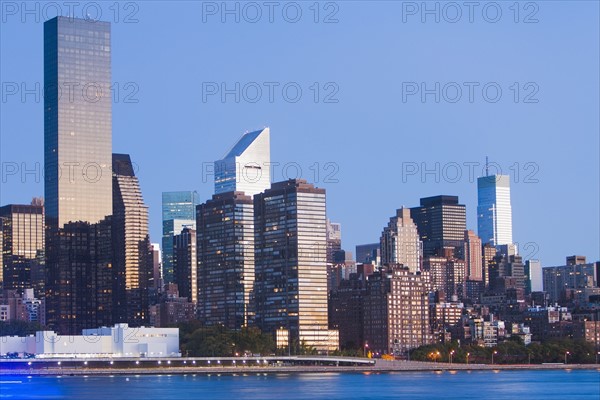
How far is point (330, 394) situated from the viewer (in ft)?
588

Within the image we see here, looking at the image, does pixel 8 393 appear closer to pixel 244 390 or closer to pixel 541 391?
pixel 244 390

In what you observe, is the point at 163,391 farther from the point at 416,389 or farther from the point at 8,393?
the point at 416,389

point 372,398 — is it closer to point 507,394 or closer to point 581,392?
point 507,394

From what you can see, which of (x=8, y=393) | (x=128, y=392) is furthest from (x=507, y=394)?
(x=8, y=393)

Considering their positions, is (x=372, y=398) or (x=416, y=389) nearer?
(x=372, y=398)

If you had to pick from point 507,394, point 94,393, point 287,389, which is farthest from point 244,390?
point 507,394

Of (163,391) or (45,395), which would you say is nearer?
(45,395)

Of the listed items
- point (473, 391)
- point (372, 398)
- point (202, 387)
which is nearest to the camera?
point (372, 398)

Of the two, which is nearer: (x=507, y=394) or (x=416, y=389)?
(x=507, y=394)

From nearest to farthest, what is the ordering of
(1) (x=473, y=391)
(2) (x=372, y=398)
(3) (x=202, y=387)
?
(2) (x=372, y=398) < (1) (x=473, y=391) < (3) (x=202, y=387)

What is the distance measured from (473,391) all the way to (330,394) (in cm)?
1892

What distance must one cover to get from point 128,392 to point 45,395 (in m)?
11.2

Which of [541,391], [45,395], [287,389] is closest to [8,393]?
[45,395]

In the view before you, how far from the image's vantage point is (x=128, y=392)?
182875 millimetres
